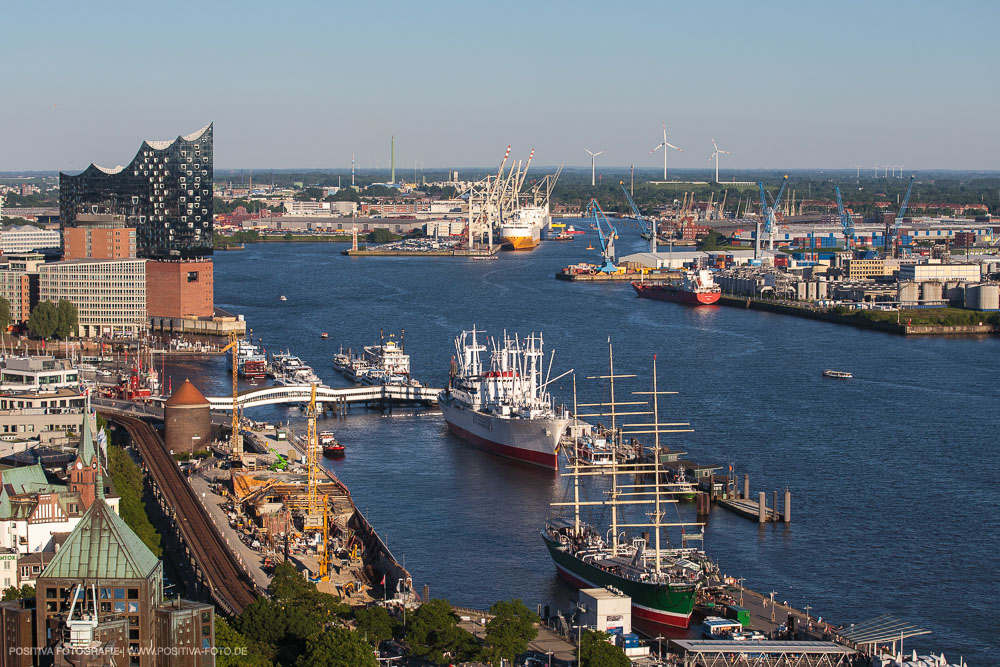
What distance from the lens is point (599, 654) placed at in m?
7.59

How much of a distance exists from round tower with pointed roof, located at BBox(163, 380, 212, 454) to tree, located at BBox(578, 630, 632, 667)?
6747 millimetres

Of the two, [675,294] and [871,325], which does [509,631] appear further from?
[675,294]

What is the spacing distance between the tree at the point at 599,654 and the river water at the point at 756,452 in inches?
72.3

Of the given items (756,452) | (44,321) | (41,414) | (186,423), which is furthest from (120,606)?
(44,321)

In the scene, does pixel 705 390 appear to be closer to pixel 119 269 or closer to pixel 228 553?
pixel 228 553

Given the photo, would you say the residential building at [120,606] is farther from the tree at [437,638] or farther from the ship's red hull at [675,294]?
the ship's red hull at [675,294]

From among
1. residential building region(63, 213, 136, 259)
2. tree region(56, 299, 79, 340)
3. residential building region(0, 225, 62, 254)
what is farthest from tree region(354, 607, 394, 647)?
residential building region(0, 225, 62, 254)

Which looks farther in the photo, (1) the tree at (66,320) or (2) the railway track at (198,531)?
(1) the tree at (66,320)

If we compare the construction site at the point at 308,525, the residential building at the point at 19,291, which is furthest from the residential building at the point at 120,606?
the residential building at the point at 19,291

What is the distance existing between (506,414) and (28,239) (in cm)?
2349

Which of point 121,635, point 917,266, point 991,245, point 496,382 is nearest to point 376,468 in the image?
point 496,382

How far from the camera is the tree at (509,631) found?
7914mm

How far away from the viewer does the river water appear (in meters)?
10.0

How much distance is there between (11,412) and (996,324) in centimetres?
1738
